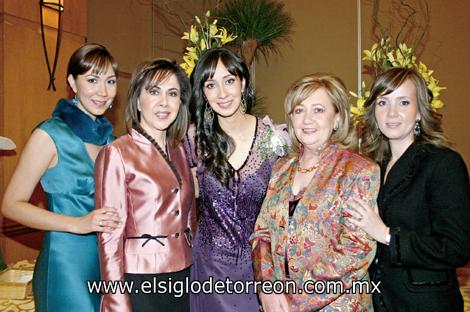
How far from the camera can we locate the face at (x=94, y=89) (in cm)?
209

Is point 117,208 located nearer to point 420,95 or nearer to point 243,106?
point 243,106

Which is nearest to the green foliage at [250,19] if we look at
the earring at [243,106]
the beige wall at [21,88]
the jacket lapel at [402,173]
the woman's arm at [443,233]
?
the beige wall at [21,88]

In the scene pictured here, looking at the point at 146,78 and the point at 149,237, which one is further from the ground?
the point at 146,78

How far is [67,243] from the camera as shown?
6.26ft

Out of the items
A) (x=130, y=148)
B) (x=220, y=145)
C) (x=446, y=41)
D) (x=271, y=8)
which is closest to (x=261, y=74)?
(x=271, y=8)

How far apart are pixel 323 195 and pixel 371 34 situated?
4301 mm

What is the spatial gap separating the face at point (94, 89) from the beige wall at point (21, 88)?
2.08 meters

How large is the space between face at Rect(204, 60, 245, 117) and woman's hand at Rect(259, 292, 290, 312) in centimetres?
92

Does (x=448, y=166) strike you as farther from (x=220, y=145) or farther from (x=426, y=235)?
(x=220, y=145)

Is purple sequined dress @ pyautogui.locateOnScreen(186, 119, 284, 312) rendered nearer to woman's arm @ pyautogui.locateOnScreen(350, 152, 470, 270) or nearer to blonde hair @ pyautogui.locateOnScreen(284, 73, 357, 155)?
blonde hair @ pyautogui.locateOnScreen(284, 73, 357, 155)

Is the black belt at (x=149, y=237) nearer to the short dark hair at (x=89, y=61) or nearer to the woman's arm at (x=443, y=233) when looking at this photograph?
the short dark hair at (x=89, y=61)

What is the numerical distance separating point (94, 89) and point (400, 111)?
1.42 meters

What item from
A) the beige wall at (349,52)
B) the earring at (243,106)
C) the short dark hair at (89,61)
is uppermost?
the beige wall at (349,52)

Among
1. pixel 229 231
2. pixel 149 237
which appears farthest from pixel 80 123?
pixel 229 231
